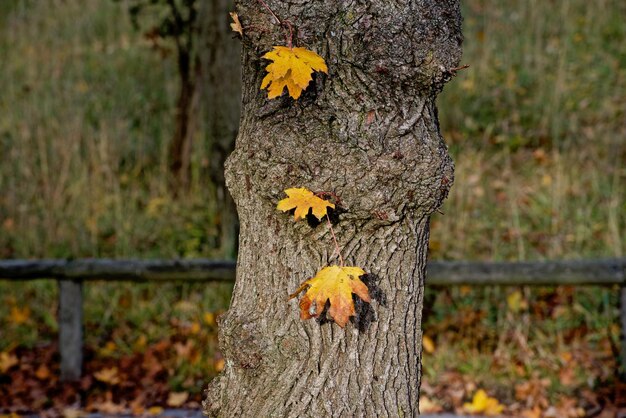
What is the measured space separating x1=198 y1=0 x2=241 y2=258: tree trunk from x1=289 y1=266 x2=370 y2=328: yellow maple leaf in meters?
3.51

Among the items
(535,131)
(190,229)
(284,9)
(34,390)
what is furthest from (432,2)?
(535,131)

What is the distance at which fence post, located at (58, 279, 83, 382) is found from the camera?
429cm

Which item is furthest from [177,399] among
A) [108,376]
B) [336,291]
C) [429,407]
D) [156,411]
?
[336,291]

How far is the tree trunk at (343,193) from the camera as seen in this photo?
6.25 feet

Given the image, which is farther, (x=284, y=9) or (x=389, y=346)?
(x=389, y=346)

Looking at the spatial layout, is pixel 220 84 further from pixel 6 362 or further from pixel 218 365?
pixel 6 362

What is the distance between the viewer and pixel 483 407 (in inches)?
151

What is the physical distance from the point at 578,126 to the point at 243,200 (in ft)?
18.1

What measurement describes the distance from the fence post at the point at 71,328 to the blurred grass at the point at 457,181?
15.3 inches

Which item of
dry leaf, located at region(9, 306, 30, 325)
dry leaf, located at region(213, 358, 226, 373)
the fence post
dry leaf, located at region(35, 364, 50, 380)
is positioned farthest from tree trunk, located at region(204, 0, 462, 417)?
dry leaf, located at region(9, 306, 30, 325)

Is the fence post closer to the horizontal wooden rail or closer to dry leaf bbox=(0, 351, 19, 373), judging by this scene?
the horizontal wooden rail

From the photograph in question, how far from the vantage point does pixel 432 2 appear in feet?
6.27

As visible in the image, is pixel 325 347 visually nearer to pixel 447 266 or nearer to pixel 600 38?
pixel 447 266

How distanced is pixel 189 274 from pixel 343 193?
8.05 ft
